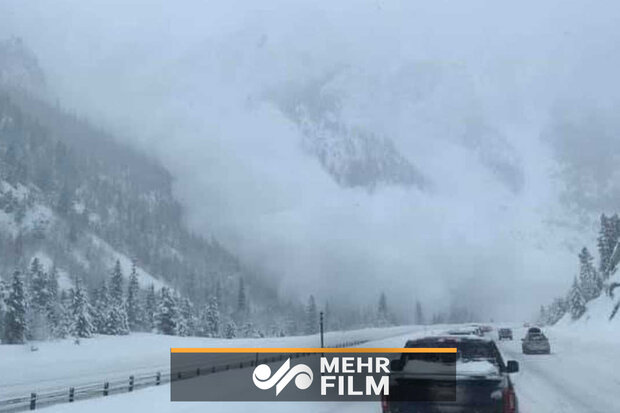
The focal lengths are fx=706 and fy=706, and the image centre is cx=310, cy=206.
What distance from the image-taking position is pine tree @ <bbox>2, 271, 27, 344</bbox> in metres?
63.8

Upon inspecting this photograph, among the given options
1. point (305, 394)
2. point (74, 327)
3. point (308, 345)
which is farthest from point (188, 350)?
point (74, 327)

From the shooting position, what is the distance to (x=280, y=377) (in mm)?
18938

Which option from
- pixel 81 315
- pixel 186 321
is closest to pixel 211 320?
pixel 186 321

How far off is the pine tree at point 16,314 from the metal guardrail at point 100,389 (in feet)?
102

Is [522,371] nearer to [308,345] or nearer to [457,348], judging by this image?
[457,348]

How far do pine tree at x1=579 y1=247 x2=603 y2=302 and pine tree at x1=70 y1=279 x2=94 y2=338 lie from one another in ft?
249

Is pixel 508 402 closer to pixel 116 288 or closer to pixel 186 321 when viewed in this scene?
pixel 116 288

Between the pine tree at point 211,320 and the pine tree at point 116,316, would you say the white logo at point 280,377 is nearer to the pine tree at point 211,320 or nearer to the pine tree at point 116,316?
the pine tree at point 116,316

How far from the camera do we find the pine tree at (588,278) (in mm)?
113894

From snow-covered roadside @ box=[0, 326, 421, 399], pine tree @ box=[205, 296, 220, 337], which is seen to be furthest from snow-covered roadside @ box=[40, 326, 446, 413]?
pine tree @ box=[205, 296, 220, 337]

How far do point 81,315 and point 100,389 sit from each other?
47.9 metres

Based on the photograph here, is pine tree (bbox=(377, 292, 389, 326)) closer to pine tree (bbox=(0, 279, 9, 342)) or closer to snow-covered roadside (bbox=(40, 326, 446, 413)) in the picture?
pine tree (bbox=(0, 279, 9, 342))

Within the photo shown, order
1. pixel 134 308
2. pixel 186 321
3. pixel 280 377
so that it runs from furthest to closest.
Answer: pixel 134 308, pixel 186 321, pixel 280 377

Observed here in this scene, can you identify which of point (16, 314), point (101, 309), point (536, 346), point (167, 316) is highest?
point (101, 309)
